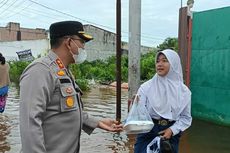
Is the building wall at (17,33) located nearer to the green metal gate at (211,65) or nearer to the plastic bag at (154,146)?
the green metal gate at (211,65)

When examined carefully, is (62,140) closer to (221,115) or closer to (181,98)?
(181,98)

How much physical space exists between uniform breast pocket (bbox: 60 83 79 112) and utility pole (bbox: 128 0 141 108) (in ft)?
17.5

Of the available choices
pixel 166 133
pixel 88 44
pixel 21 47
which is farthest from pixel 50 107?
pixel 21 47

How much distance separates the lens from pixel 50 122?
94.0 inches

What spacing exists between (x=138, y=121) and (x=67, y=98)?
4.65 ft

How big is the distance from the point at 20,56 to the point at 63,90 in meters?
36.9

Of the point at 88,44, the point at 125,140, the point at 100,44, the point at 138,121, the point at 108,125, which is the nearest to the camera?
the point at 108,125

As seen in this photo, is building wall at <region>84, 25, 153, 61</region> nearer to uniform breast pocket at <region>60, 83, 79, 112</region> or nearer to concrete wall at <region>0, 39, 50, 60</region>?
concrete wall at <region>0, 39, 50, 60</region>

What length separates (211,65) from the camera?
8.62m

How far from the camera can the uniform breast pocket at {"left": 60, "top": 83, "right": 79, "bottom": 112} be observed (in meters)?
2.40

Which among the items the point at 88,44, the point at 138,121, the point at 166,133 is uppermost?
the point at 88,44

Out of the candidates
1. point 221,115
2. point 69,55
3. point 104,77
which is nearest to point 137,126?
point 69,55

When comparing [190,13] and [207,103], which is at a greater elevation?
[190,13]

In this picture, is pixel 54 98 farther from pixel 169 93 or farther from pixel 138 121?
pixel 169 93
